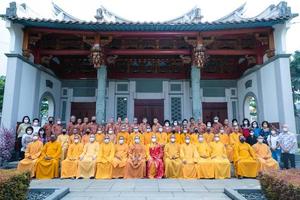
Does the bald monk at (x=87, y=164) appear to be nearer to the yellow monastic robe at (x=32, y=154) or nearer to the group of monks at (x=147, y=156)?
the group of monks at (x=147, y=156)

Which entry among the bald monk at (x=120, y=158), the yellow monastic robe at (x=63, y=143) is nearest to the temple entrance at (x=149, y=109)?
the bald monk at (x=120, y=158)

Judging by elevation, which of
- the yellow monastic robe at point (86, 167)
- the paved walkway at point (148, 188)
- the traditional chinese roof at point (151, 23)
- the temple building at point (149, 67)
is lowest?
the paved walkway at point (148, 188)

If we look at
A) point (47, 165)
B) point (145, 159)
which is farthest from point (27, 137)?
point (145, 159)

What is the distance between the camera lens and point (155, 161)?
311 inches

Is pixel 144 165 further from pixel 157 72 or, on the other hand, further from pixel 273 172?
pixel 157 72

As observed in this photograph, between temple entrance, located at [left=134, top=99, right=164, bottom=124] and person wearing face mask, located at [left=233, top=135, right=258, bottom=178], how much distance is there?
584cm

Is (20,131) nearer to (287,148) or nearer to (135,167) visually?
(135,167)

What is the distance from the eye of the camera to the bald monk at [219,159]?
304 inches

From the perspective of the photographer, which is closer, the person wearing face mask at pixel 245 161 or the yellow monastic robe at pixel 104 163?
the person wearing face mask at pixel 245 161

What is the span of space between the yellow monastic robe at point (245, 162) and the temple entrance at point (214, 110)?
5523mm

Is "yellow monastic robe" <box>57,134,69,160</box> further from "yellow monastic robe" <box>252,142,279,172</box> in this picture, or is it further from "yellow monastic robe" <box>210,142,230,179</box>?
"yellow monastic robe" <box>252,142,279,172</box>

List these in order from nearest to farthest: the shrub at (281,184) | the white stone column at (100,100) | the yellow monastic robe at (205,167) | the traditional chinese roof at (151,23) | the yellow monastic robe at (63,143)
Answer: the shrub at (281,184) → the yellow monastic robe at (205,167) → the yellow monastic robe at (63,143) → the traditional chinese roof at (151,23) → the white stone column at (100,100)

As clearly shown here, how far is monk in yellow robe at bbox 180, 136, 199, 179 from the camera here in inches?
307

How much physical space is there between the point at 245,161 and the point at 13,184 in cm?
623
